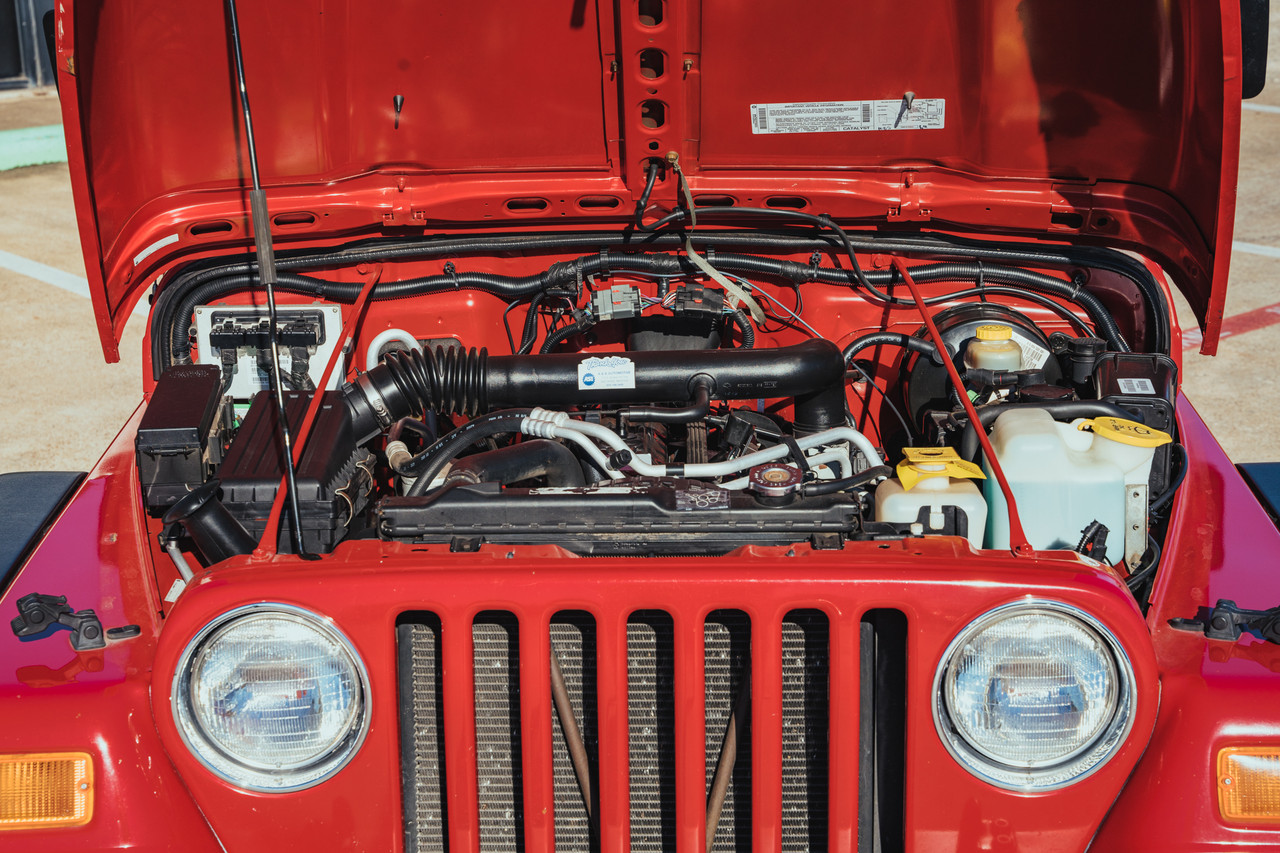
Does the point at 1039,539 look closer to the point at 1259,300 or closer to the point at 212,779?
the point at 212,779

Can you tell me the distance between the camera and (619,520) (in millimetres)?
1846

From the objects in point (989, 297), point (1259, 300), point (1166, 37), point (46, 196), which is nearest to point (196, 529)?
point (989, 297)

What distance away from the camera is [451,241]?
9.30ft

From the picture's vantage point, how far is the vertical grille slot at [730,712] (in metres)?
1.72

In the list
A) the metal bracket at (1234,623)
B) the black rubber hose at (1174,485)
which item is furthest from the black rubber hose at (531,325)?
the metal bracket at (1234,623)

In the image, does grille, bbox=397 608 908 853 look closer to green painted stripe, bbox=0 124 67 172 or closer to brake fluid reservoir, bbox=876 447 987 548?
brake fluid reservoir, bbox=876 447 987 548

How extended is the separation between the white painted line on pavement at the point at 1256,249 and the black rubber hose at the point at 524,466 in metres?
5.67

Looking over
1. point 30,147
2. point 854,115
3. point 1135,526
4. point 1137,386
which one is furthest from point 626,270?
point 30,147

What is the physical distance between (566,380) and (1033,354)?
109 cm

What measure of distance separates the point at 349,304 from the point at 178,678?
1376 millimetres

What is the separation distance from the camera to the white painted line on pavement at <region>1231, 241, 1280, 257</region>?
654 cm

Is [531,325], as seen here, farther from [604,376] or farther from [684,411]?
[684,411]

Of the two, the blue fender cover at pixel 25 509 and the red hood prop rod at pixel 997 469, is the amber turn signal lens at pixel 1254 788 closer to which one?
the red hood prop rod at pixel 997 469

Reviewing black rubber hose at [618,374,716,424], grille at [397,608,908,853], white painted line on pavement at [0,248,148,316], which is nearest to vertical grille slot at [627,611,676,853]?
grille at [397,608,908,853]
